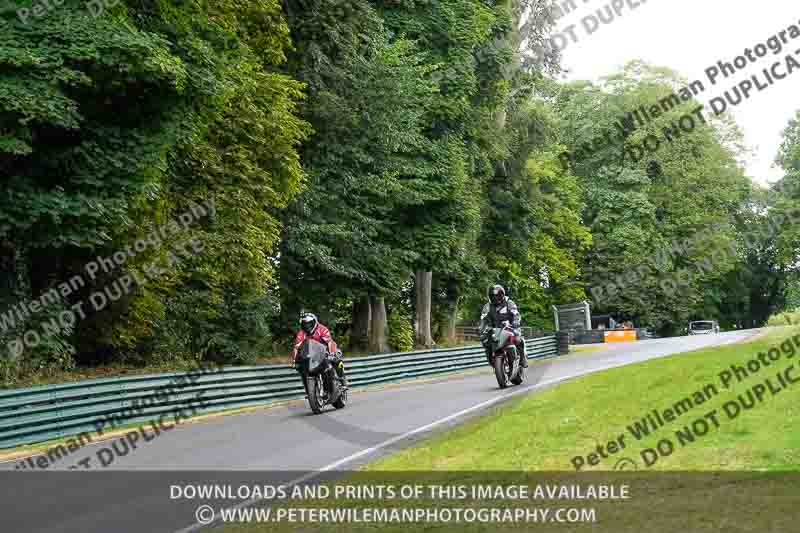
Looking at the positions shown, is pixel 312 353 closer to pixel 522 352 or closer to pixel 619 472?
pixel 522 352

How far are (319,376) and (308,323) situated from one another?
104cm

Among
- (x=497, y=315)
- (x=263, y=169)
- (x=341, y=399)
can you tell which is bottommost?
(x=341, y=399)

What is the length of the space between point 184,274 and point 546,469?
16.1 metres

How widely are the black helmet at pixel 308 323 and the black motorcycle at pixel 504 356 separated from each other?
12.4 feet

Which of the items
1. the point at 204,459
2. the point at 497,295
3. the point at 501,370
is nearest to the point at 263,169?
the point at 497,295

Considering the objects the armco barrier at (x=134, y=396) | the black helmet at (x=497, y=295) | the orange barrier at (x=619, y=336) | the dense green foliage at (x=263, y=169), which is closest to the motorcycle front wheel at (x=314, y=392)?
the armco barrier at (x=134, y=396)

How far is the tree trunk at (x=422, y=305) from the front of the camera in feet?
128

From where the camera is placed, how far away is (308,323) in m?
17.9

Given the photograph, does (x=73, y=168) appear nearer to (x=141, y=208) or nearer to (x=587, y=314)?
(x=141, y=208)

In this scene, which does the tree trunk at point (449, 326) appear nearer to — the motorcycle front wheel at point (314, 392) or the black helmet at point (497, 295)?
the black helmet at point (497, 295)

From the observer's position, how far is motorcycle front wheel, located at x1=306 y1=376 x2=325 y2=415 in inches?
709

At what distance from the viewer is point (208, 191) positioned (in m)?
23.4

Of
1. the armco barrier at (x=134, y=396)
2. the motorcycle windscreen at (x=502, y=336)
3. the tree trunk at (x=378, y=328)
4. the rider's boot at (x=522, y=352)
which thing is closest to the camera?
the armco barrier at (x=134, y=396)

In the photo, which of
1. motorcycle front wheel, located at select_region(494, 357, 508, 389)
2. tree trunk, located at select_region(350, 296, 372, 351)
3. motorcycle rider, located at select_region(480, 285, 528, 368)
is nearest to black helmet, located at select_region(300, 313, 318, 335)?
motorcycle rider, located at select_region(480, 285, 528, 368)
